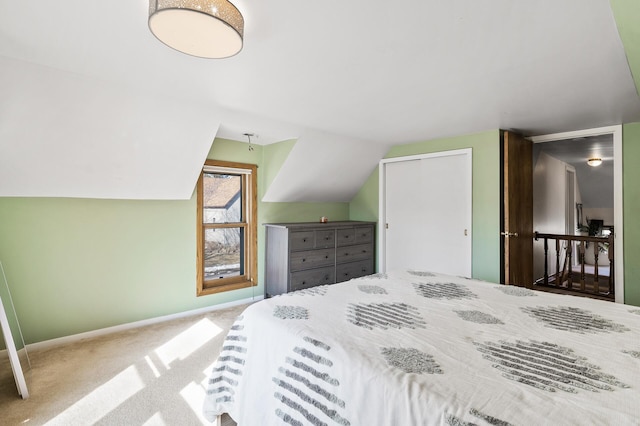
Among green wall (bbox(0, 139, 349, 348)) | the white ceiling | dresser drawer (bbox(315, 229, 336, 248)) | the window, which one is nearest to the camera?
the white ceiling

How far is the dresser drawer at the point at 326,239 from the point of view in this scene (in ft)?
13.4

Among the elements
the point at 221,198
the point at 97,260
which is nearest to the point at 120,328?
the point at 97,260

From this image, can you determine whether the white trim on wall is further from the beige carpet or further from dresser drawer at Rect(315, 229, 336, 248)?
dresser drawer at Rect(315, 229, 336, 248)

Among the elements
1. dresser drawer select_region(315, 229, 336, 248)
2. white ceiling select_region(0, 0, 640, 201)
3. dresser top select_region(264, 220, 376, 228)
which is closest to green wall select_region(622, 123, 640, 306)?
white ceiling select_region(0, 0, 640, 201)

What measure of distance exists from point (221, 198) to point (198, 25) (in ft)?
8.80

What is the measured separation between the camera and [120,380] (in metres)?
2.23

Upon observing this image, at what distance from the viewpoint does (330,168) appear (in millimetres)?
4320

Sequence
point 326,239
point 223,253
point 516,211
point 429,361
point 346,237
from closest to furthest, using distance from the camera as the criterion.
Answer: point 429,361 < point 516,211 < point 223,253 < point 326,239 < point 346,237

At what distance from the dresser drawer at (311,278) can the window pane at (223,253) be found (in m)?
0.81

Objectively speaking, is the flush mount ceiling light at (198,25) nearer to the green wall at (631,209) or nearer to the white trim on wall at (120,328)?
the white trim on wall at (120,328)

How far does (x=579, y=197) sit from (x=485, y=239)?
467cm

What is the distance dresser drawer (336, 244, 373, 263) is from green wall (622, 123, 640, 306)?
2.87 metres

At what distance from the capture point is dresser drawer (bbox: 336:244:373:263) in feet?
14.3

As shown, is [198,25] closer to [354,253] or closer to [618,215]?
[354,253]
